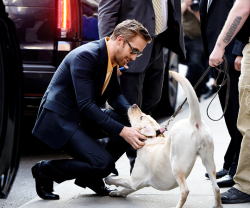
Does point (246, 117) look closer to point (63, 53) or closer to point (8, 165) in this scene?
point (8, 165)

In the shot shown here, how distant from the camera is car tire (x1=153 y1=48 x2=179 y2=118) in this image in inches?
227

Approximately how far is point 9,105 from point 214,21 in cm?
197

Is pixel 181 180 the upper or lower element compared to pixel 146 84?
lower

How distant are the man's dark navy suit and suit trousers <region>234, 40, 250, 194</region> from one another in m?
0.87

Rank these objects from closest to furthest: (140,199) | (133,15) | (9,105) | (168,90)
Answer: (9,105) < (140,199) < (133,15) < (168,90)

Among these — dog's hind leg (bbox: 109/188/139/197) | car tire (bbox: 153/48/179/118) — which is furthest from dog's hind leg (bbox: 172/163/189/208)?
car tire (bbox: 153/48/179/118)

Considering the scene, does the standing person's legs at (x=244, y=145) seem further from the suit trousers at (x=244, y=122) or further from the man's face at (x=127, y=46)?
the man's face at (x=127, y=46)

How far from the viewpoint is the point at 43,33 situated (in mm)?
3746

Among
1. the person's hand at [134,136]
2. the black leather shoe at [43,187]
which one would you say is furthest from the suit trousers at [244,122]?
the black leather shoe at [43,187]

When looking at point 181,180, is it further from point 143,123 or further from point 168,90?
point 168,90

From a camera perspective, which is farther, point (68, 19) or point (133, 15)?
point (68, 19)

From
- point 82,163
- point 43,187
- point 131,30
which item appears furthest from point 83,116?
point 131,30

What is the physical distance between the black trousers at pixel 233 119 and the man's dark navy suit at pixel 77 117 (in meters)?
1.00

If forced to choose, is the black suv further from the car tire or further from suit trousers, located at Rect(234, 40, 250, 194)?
the car tire
